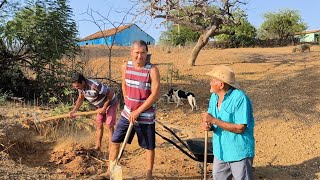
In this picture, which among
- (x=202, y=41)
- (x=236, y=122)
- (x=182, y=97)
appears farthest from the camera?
(x=202, y=41)

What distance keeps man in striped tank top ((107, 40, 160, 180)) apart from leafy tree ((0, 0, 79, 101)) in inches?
198

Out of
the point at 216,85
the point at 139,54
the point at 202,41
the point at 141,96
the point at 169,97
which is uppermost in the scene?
the point at 202,41

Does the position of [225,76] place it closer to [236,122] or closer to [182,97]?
[236,122]

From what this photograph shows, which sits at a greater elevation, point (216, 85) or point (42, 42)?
point (42, 42)

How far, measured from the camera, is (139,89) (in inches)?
164

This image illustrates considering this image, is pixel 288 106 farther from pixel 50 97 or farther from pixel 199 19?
pixel 199 19

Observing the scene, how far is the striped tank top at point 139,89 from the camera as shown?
4.12 meters

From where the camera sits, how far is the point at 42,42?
882 cm

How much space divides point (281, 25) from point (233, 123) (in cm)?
3635

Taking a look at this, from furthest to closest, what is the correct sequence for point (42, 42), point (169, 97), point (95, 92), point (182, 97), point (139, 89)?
1. point (169, 97)
2. point (182, 97)
3. point (42, 42)
4. point (95, 92)
5. point (139, 89)

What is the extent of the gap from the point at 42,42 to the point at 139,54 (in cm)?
544

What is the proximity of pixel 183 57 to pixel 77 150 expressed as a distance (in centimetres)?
1321

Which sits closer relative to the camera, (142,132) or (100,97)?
(142,132)

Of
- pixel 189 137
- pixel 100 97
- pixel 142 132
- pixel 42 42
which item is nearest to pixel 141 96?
pixel 142 132
